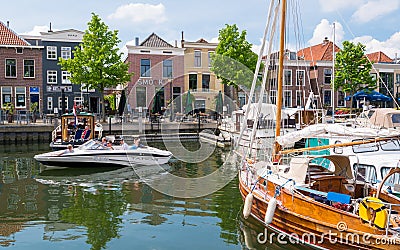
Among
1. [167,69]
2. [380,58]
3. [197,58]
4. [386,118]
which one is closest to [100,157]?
[386,118]

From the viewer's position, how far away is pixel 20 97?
3934 cm

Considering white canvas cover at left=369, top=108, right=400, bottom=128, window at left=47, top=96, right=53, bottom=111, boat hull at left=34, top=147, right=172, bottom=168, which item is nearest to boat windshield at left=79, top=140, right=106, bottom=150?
boat hull at left=34, top=147, right=172, bottom=168

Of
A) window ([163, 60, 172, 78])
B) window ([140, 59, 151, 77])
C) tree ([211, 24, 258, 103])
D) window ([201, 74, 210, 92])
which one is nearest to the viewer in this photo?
window ([163, 60, 172, 78])

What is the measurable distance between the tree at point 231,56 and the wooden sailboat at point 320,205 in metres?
23.1

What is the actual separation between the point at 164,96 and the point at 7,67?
47.1ft

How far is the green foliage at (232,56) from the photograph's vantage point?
35.1m

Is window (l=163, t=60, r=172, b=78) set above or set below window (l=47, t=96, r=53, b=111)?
above

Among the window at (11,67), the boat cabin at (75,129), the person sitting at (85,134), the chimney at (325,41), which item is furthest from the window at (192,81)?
the person sitting at (85,134)

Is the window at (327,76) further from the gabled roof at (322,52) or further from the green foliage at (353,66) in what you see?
the green foliage at (353,66)

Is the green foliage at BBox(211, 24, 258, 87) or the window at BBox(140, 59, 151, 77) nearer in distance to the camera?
the green foliage at BBox(211, 24, 258, 87)

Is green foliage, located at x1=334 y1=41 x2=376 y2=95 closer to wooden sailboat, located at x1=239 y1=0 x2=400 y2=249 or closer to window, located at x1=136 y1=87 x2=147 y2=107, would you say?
window, located at x1=136 y1=87 x2=147 y2=107

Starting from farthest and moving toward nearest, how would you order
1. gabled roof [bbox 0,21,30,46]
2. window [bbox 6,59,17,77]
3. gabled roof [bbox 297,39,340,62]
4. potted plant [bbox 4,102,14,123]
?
gabled roof [bbox 297,39,340,62]
window [bbox 6,59,17,77]
gabled roof [bbox 0,21,30,46]
potted plant [bbox 4,102,14,123]

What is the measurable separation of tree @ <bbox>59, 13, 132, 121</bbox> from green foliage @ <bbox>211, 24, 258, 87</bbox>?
317 inches

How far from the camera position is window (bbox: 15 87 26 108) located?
128ft
